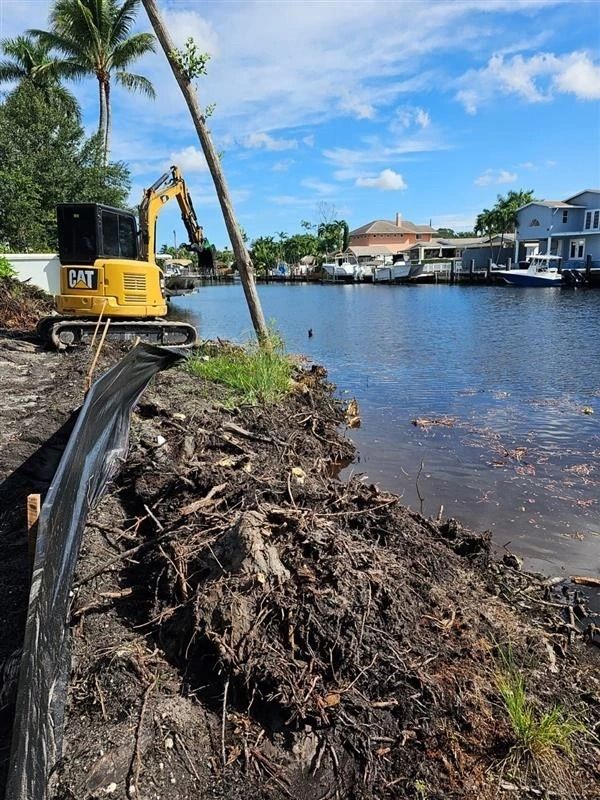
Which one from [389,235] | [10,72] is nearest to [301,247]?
[389,235]

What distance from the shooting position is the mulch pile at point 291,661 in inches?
111

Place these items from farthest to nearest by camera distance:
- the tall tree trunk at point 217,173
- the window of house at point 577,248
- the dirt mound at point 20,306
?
the window of house at point 577,248
the dirt mound at point 20,306
the tall tree trunk at point 217,173

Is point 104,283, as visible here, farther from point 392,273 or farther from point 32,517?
point 392,273

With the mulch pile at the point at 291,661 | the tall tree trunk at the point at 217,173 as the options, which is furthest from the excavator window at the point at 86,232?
the mulch pile at the point at 291,661

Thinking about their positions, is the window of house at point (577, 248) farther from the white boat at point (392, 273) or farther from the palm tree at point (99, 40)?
the palm tree at point (99, 40)

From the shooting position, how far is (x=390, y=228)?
114 m

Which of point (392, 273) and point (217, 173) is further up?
point (217, 173)

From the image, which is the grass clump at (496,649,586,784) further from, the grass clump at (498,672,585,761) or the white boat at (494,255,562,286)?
the white boat at (494,255,562,286)

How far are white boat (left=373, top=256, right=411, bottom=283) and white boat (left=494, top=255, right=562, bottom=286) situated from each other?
1965 cm

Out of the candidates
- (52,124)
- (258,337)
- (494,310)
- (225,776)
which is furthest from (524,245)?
(225,776)

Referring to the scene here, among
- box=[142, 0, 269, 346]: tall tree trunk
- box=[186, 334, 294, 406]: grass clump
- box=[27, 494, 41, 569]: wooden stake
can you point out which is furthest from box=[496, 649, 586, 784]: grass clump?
box=[142, 0, 269, 346]: tall tree trunk

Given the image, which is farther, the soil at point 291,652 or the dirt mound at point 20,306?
the dirt mound at point 20,306

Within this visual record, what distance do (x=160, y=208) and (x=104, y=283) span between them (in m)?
2.75

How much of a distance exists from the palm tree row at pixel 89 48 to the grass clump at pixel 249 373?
2380 centimetres
